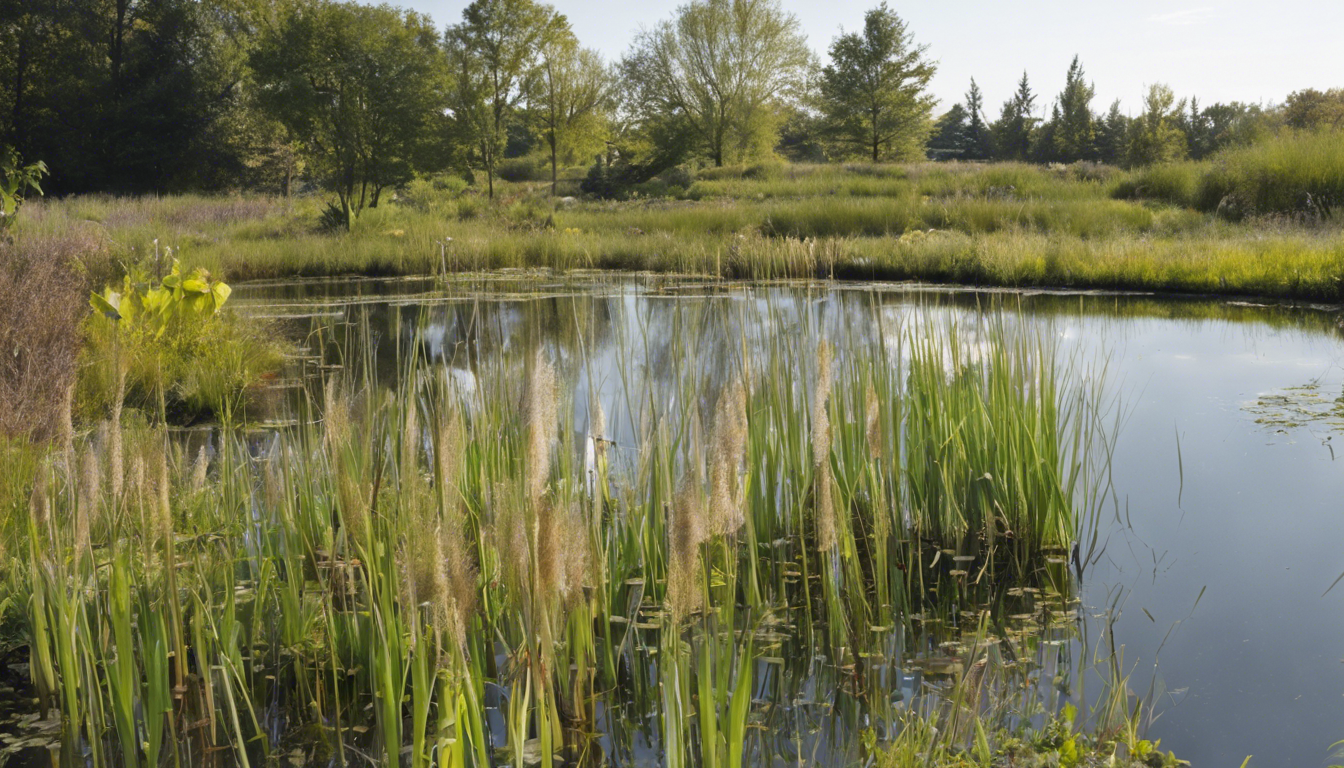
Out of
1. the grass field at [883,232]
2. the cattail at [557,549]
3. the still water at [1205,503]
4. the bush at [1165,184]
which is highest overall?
the bush at [1165,184]

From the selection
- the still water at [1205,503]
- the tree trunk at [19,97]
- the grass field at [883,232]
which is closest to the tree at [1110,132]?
the grass field at [883,232]

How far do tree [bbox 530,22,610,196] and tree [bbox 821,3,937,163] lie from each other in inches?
341

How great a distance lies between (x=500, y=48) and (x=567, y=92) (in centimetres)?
341

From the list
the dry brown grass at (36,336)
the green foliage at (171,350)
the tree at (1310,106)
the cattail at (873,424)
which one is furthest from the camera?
the tree at (1310,106)

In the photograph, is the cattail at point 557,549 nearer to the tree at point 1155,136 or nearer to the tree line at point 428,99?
the tree line at point 428,99

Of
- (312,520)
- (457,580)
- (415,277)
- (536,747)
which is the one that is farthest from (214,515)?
(415,277)

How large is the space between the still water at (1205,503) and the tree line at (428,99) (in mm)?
13898

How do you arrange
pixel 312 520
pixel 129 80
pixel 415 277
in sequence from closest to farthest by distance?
pixel 312 520 < pixel 415 277 < pixel 129 80

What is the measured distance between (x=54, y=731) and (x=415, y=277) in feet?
37.5

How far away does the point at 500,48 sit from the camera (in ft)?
90.7

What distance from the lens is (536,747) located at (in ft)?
6.79

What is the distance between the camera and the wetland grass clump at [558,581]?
62.3 inches

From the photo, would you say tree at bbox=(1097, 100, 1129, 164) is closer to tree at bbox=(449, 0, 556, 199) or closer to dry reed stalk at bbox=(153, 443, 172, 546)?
tree at bbox=(449, 0, 556, 199)

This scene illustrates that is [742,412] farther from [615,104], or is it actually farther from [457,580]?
[615,104]
